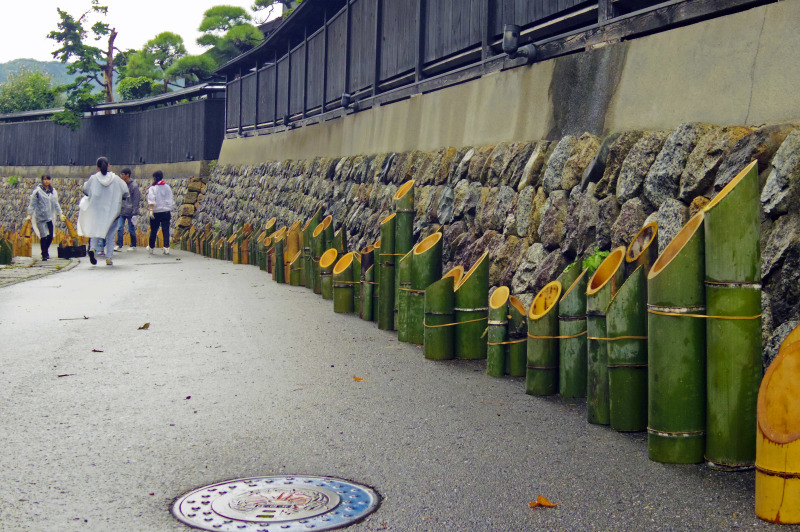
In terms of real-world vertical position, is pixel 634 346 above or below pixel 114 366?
above

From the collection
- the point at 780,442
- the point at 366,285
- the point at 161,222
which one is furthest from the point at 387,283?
the point at 161,222

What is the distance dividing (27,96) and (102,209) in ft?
134

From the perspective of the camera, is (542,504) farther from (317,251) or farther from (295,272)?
(295,272)

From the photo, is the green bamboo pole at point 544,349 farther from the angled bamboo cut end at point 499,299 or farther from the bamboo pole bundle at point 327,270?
the bamboo pole bundle at point 327,270

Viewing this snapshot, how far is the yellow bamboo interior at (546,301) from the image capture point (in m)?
5.21

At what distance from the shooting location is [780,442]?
3.02 metres

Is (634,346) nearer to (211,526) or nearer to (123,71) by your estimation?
(211,526)

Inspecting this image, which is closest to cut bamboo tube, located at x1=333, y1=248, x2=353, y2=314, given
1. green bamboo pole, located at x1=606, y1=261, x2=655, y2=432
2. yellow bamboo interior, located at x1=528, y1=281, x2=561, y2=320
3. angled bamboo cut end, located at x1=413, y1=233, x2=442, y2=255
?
angled bamboo cut end, located at x1=413, y1=233, x2=442, y2=255

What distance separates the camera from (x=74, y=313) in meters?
9.08

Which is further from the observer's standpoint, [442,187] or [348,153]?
[348,153]

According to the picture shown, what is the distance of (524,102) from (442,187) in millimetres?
1621

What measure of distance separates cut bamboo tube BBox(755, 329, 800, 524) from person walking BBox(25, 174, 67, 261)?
17.3 meters

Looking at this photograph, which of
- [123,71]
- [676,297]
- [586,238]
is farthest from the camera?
[123,71]

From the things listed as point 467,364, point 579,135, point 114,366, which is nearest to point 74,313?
point 114,366
